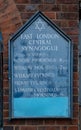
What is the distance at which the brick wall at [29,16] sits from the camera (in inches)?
192

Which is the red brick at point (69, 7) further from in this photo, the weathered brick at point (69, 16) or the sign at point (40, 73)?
the sign at point (40, 73)

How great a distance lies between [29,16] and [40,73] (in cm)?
74

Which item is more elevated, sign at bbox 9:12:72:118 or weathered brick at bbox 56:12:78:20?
weathered brick at bbox 56:12:78:20

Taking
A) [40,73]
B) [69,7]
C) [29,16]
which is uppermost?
[69,7]

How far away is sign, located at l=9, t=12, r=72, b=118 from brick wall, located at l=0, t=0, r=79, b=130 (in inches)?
2.9

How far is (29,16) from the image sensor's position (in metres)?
4.89

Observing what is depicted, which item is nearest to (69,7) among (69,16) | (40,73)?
(69,16)

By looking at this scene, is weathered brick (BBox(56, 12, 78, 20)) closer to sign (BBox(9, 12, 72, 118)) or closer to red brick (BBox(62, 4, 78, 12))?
red brick (BBox(62, 4, 78, 12))

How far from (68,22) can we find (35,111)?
3.96 ft

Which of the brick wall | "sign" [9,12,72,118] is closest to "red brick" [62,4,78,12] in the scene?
the brick wall

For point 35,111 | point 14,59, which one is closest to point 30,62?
point 14,59

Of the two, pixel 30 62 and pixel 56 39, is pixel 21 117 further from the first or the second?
pixel 56 39

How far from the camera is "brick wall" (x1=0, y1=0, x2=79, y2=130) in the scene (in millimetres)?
4867

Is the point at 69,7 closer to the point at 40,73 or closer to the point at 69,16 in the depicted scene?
the point at 69,16
